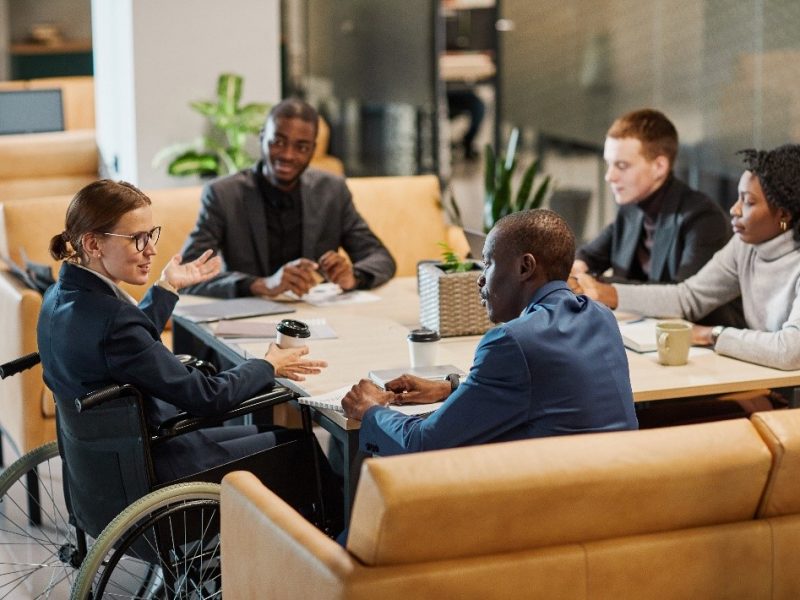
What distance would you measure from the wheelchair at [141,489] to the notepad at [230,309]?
2.49 feet

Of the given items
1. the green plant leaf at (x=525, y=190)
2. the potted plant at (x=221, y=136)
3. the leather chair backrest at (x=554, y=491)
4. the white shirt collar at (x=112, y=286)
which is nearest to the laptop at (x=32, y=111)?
the potted plant at (x=221, y=136)

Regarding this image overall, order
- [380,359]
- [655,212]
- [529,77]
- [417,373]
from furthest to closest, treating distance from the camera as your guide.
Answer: [529,77], [655,212], [380,359], [417,373]

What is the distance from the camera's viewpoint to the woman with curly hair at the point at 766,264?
133 inches

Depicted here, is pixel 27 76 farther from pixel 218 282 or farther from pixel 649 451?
pixel 649 451

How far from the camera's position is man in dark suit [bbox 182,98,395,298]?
4.42 meters

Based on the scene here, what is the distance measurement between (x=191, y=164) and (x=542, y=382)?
4.17 meters

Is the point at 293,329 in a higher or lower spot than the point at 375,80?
lower

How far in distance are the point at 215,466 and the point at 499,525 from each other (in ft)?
3.79

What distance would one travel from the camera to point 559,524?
215 cm

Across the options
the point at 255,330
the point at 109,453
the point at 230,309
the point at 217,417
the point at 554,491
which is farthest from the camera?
the point at 230,309

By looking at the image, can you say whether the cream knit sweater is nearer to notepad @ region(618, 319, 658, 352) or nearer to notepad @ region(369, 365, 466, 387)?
notepad @ region(618, 319, 658, 352)

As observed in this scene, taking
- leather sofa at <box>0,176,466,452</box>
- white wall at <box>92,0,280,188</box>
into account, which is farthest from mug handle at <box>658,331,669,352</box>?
white wall at <box>92,0,280,188</box>

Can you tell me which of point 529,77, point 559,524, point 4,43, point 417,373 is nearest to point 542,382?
point 559,524

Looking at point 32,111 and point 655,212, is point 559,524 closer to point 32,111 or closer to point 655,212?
point 655,212
